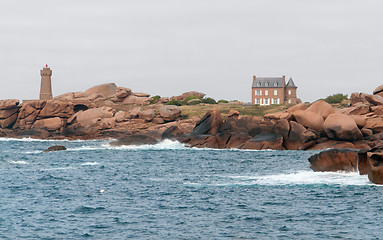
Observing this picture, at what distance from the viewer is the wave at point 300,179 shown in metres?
35.8

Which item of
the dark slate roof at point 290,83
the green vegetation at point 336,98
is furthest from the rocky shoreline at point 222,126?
the green vegetation at point 336,98

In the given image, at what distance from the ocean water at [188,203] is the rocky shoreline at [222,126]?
472 cm

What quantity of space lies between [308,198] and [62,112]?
9779 cm

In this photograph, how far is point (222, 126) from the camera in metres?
81.2

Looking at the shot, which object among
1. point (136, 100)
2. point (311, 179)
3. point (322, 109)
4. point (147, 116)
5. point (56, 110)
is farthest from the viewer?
point (136, 100)

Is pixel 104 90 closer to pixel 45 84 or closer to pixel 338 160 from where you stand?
pixel 45 84

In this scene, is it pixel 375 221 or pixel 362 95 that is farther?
pixel 362 95

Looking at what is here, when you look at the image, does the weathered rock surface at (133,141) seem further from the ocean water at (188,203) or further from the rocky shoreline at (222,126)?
the ocean water at (188,203)

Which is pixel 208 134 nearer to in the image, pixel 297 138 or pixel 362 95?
pixel 297 138

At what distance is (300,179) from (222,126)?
42727 millimetres

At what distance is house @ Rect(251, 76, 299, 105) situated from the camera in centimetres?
14875

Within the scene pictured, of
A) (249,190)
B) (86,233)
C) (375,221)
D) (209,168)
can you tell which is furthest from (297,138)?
(86,233)

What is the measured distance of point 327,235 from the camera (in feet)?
72.1

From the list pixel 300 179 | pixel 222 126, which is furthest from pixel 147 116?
pixel 300 179
